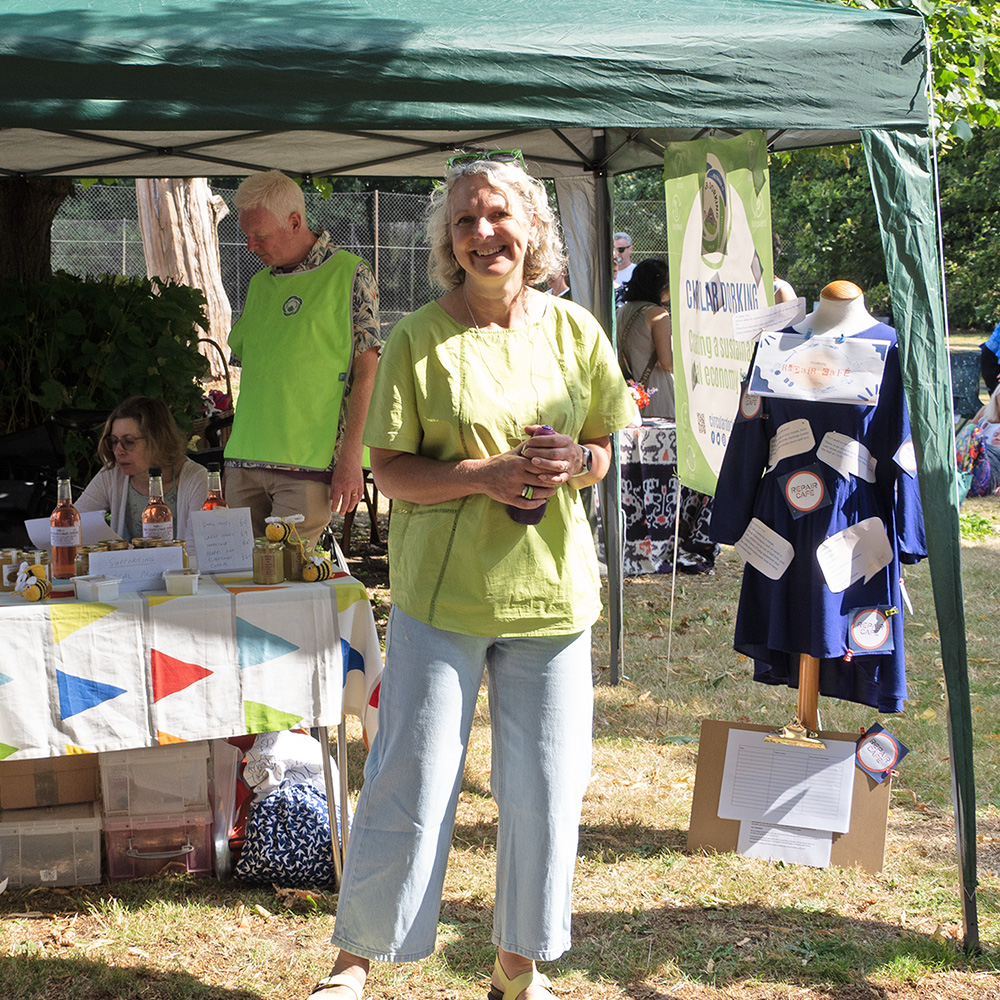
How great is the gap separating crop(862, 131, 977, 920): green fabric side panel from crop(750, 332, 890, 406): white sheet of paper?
0.79 feet

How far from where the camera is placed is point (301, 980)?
2.42 meters

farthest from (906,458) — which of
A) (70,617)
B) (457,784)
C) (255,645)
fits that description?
(70,617)

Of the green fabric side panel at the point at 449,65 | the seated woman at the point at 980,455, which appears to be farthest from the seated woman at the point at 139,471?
the seated woman at the point at 980,455

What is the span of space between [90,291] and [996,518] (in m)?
6.65

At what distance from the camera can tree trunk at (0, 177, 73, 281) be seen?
5.77 metres

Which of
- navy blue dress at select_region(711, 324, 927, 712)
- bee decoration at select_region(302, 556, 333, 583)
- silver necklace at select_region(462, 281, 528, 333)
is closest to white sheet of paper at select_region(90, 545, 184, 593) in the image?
bee decoration at select_region(302, 556, 333, 583)

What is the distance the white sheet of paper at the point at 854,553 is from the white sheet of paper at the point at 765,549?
0.10 meters

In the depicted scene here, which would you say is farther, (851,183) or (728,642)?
(851,183)

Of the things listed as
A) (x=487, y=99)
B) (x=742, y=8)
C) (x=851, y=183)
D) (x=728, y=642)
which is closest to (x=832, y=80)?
(x=742, y=8)

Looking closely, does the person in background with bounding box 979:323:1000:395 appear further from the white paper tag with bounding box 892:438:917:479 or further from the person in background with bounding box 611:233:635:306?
the white paper tag with bounding box 892:438:917:479

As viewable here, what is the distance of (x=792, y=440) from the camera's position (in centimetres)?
279

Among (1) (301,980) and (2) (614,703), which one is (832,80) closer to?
(1) (301,980)

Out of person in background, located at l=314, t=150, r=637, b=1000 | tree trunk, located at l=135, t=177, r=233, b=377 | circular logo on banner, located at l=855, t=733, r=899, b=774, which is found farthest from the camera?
tree trunk, located at l=135, t=177, r=233, b=377

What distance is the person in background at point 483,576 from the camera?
1962 millimetres
